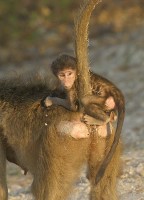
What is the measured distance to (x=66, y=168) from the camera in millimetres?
5383

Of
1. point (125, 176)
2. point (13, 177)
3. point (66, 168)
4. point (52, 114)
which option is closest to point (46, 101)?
point (52, 114)

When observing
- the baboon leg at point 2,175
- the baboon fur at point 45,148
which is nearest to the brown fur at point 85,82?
the baboon fur at point 45,148

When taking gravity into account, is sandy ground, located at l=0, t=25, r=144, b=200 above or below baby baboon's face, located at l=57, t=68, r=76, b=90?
below

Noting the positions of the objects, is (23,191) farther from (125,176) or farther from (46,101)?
(46,101)

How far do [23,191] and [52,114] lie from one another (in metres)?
2.36

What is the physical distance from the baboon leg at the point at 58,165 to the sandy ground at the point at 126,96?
0.90m

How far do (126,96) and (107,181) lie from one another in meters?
6.25

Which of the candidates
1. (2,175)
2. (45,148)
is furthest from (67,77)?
(2,175)

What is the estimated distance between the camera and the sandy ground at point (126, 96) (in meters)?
7.25

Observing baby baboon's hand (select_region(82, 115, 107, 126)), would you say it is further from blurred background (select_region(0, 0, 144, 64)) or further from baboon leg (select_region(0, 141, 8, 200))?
blurred background (select_region(0, 0, 144, 64))

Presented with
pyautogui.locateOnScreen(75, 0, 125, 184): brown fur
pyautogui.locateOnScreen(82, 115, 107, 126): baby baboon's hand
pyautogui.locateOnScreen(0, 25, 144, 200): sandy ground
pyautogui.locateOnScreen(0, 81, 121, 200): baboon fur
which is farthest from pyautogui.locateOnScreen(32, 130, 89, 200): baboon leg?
pyautogui.locateOnScreen(0, 25, 144, 200): sandy ground

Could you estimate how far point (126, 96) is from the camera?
1189 centimetres

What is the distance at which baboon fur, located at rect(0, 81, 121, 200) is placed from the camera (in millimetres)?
5352

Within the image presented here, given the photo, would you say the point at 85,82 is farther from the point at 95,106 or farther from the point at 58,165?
the point at 58,165
